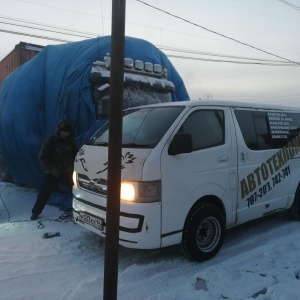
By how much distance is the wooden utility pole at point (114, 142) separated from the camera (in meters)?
2.29

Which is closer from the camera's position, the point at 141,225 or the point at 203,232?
the point at 141,225

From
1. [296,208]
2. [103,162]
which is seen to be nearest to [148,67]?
[103,162]

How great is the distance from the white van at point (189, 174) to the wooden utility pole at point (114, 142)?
1141mm

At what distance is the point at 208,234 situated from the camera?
4.21 m

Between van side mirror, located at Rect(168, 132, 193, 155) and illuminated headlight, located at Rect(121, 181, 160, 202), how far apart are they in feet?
1.35

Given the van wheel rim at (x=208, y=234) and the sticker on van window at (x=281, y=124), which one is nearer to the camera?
the van wheel rim at (x=208, y=234)

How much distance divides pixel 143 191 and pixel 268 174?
7.85 feet

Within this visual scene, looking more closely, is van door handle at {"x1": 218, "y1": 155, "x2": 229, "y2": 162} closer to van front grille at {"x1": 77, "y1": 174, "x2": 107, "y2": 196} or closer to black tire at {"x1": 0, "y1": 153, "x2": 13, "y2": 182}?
van front grille at {"x1": 77, "y1": 174, "x2": 107, "y2": 196}

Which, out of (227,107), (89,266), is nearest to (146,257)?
(89,266)

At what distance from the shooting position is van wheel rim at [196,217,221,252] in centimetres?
414

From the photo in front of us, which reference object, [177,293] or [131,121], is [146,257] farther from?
[131,121]

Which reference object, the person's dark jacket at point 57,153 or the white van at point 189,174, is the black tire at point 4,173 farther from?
the white van at point 189,174

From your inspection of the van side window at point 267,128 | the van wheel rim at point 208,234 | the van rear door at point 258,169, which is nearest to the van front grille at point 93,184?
the van wheel rim at point 208,234

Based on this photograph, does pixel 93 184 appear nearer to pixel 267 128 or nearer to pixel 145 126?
pixel 145 126
